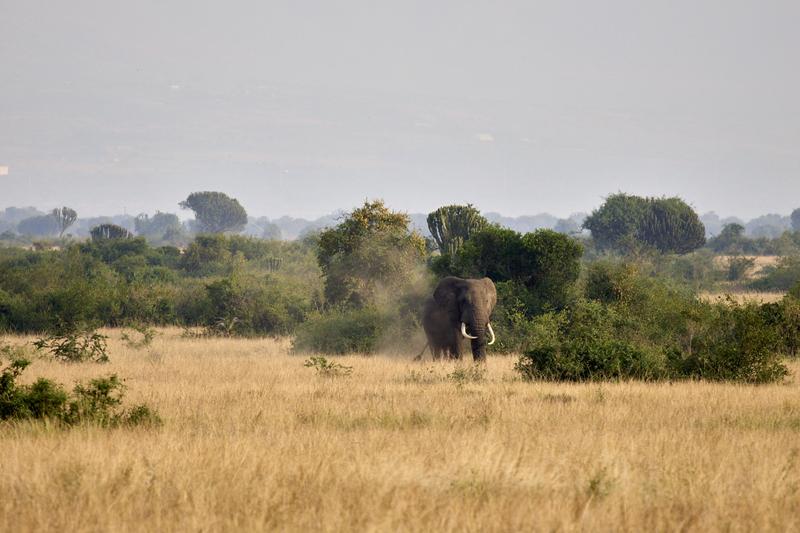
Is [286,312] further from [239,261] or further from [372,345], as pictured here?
[239,261]

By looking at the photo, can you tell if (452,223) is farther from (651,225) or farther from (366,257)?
(651,225)

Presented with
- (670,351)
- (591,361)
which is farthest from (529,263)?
(591,361)

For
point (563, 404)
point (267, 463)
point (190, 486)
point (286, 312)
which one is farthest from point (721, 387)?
point (286, 312)

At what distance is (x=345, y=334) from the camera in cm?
2975

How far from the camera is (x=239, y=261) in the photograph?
219 ft

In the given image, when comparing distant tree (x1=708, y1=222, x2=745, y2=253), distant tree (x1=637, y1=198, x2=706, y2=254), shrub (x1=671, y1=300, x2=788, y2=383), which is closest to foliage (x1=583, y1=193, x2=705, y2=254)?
distant tree (x1=637, y1=198, x2=706, y2=254)

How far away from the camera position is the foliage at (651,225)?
95.6 m

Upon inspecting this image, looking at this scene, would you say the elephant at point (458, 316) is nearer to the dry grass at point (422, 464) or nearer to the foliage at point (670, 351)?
the foliage at point (670, 351)

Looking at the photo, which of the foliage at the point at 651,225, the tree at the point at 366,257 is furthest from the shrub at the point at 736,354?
the foliage at the point at 651,225

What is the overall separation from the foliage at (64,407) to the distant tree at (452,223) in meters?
27.8

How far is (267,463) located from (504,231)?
2086 centimetres

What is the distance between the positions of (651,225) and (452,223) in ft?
194

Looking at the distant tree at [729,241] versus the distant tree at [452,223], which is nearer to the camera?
the distant tree at [452,223]

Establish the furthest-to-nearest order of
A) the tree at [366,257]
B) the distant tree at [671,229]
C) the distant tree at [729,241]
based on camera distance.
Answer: the distant tree at [729,241] < the distant tree at [671,229] < the tree at [366,257]
